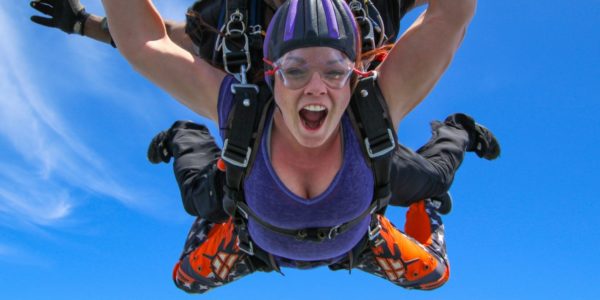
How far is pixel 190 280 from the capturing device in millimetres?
5988

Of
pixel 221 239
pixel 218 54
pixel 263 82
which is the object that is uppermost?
pixel 218 54

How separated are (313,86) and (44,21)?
338 cm

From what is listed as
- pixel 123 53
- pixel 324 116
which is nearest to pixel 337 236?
pixel 324 116

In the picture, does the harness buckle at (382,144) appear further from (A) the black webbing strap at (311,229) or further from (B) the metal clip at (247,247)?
(B) the metal clip at (247,247)

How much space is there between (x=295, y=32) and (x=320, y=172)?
3.36 feet

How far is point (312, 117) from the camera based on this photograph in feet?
12.2

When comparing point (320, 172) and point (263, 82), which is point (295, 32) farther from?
point (320, 172)

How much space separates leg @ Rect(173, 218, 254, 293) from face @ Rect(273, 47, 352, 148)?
2.21 m

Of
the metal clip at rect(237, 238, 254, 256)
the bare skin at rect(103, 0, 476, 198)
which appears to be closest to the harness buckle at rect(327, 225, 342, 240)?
the bare skin at rect(103, 0, 476, 198)

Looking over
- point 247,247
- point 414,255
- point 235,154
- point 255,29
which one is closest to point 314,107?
point 235,154

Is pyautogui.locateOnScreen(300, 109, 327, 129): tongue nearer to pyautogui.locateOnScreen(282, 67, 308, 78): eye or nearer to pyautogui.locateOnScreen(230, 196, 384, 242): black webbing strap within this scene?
pyautogui.locateOnScreen(282, 67, 308, 78): eye

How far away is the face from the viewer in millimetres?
3590

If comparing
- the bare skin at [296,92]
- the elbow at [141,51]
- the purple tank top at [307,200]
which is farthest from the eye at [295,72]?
the elbow at [141,51]

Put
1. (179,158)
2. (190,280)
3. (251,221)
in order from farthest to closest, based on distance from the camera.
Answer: (190,280), (179,158), (251,221)
